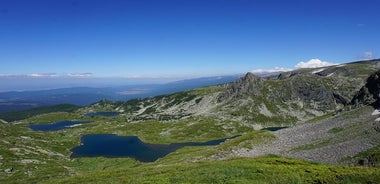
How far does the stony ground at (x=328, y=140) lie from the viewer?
7819 centimetres

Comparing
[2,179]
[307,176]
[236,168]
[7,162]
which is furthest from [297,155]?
Result: [7,162]

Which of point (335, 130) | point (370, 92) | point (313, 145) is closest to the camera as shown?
point (313, 145)

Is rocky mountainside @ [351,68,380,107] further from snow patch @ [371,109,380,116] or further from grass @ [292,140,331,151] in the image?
grass @ [292,140,331,151]

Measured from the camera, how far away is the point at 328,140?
308 feet

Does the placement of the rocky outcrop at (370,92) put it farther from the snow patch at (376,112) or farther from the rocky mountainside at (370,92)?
the snow patch at (376,112)

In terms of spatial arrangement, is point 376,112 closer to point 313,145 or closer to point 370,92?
point 313,145

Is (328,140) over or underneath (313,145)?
over

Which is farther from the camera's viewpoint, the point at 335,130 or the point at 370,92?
the point at 370,92

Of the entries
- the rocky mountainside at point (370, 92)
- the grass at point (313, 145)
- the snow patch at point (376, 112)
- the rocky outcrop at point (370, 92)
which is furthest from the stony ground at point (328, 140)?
the rocky mountainside at point (370, 92)

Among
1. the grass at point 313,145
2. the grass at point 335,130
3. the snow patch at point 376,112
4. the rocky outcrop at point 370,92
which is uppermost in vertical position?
the rocky outcrop at point 370,92

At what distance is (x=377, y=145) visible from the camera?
245ft

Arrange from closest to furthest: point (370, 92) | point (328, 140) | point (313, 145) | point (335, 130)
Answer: point (328, 140) → point (313, 145) → point (335, 130) → point (370, 92)

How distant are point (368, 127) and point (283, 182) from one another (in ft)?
186

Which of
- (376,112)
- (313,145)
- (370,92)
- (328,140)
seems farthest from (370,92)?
(313,145)
